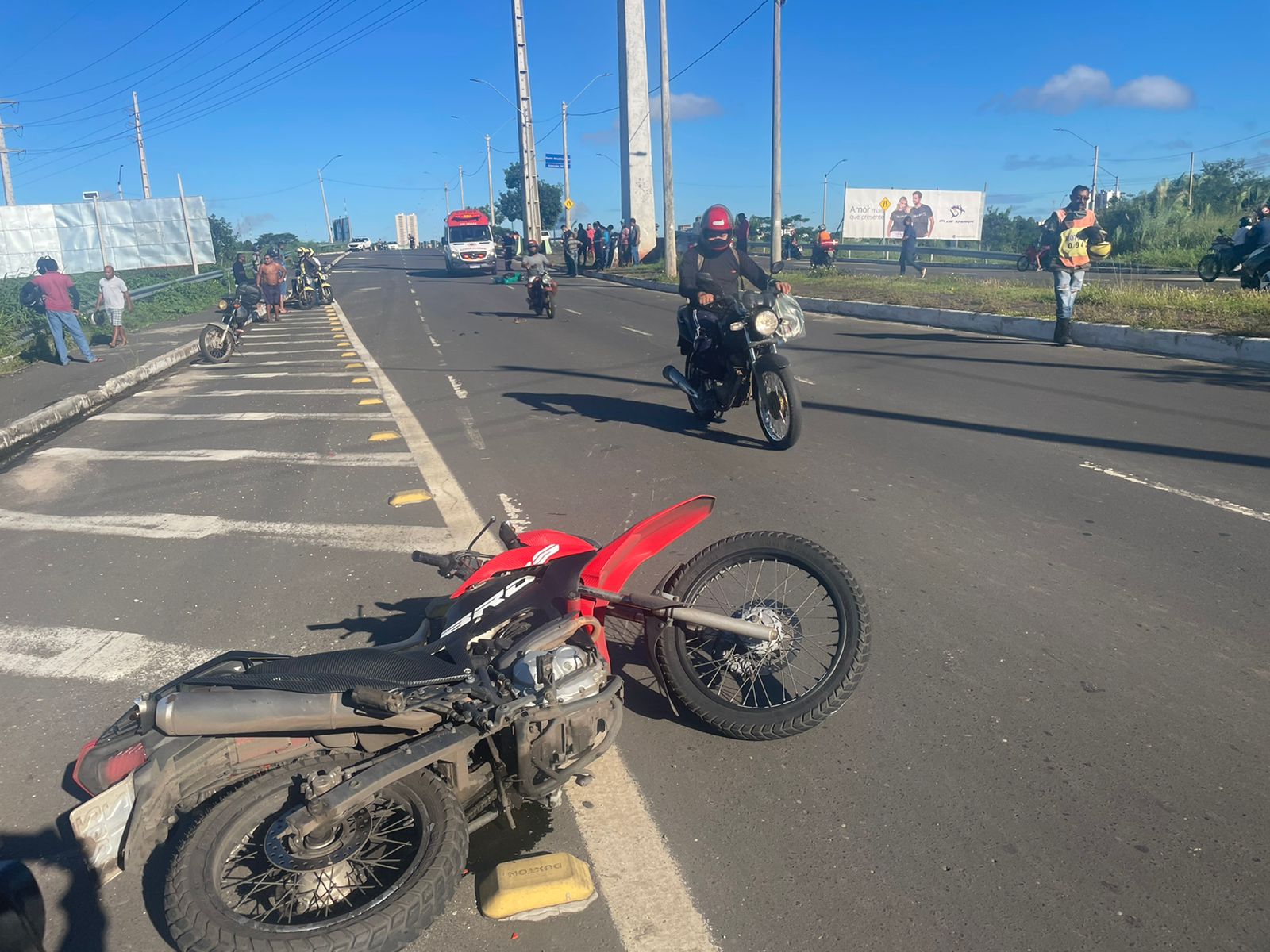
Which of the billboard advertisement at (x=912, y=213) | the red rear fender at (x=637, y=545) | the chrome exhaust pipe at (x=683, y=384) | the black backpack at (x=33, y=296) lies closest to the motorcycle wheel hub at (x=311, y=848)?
the red rear fender at (x=637, y=545)

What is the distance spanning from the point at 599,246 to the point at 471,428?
3114cm

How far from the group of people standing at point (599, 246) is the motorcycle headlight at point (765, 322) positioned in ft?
101

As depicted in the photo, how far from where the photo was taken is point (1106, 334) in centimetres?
1261

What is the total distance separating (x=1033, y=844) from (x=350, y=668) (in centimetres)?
216

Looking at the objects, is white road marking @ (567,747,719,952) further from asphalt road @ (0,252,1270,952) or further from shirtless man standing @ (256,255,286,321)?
shirtless man standing @ (256,255,286,321)

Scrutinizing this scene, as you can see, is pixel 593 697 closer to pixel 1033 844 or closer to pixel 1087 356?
pixel 1033 844

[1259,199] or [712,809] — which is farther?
[1259,199]

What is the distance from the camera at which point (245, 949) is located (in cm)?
218

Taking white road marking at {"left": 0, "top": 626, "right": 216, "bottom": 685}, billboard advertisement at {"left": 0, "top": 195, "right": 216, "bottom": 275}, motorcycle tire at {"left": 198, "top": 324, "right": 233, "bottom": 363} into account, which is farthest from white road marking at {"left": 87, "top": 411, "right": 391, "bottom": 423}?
billboard advertisement at {"left": 0, "top": 195, "right": 216, "bottom": 275}

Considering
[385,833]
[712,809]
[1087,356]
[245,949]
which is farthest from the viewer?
[1087,356]

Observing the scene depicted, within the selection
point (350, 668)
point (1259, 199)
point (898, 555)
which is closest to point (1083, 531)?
point (898, 555)

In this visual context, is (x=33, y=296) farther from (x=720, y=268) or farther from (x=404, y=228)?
(x=404, y=228)

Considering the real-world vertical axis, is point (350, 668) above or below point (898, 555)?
above

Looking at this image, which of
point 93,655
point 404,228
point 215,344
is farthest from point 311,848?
point 404,228
